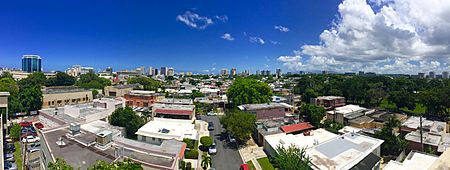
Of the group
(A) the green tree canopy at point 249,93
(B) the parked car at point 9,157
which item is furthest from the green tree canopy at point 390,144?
(B) the parked car at point 9,157

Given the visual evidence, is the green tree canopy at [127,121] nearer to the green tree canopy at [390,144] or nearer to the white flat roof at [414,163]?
the white flat roof at [414,163]

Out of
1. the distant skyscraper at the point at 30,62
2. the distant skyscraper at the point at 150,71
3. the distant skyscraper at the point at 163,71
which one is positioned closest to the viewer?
the distant skyscraper at the point at 30,62

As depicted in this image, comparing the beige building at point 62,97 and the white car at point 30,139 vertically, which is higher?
the beige building at point 62,97

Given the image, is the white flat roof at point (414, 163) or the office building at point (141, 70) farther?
the office building at point (141, 70)

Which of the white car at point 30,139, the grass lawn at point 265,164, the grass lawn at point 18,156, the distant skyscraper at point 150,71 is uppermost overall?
the distant skyscraper at point 150,71

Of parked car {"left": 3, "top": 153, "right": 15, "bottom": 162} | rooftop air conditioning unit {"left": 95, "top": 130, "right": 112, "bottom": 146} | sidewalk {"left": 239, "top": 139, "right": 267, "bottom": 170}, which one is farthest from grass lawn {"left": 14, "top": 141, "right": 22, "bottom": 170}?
sidewalk {"left": 239, "top": 139, "right": 267, "bottom": 170}

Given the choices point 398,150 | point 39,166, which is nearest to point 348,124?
point 398,150

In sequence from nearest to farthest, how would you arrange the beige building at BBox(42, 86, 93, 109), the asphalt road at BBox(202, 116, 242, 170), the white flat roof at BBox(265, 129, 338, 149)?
the asphalt road at BBox(202, 116, 242, 170)
the white flat roof at BBox(265, 129, 338, 149)
the beige building at BBox(42, 86, 93, 109)

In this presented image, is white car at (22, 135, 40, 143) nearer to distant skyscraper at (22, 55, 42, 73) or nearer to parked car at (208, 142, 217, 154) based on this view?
parked car at (208, 142, 217, 154)
